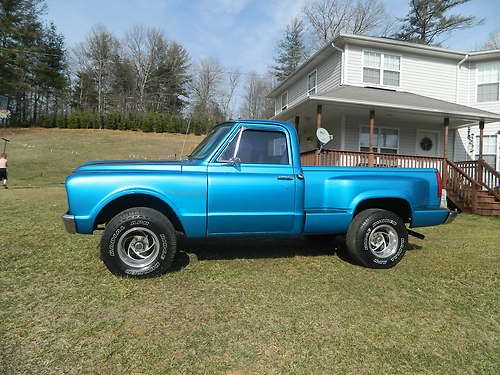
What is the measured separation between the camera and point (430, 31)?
30.1 metres

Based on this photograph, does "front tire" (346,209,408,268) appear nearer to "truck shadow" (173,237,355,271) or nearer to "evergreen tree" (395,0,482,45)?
"truck shadow" (173,237,355,271)

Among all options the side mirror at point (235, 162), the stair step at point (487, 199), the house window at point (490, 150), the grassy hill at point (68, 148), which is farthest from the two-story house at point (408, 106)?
the grassy hill at point (68, 148)

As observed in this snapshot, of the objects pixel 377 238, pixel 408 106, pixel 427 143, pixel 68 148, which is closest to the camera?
pixel 377 238

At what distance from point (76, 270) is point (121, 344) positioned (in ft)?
→ 6.49

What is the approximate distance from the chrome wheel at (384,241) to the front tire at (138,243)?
2864mm

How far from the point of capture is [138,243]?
394 centimetres

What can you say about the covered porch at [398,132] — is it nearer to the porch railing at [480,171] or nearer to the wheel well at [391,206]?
the porch railing at [480,171]

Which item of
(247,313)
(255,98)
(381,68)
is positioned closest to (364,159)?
(381,68)

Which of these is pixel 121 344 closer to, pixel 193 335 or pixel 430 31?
pixel 193 335

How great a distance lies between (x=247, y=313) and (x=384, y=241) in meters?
2.58

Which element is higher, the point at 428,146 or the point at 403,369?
the point at 428,146

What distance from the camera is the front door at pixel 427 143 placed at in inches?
599

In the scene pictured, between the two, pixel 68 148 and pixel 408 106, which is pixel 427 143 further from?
pixel 68 148

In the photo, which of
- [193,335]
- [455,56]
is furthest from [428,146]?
[193,335]
